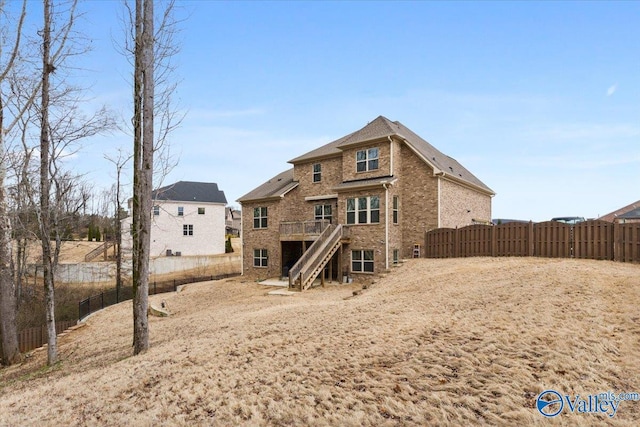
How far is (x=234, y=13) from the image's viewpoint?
12453mm

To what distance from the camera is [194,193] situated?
39562mm

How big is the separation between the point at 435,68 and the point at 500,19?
10.6ft

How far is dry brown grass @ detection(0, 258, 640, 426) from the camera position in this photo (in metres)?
4.21

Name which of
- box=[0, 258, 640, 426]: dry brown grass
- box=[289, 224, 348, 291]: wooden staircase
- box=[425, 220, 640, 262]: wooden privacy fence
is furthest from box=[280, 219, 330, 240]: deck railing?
box=[0, 258, 640, 426]: dry brown grass


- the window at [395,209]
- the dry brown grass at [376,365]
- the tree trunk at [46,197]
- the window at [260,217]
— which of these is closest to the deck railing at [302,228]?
the window at [260,217]

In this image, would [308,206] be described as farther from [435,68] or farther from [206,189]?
[206,189]

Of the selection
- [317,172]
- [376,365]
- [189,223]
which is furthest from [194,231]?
[376,365]

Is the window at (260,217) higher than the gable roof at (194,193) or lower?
lower

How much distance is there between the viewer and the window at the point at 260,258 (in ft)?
78.0

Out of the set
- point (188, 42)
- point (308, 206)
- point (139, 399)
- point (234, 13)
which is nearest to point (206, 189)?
point (308, 206)

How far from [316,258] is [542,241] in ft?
34.9
